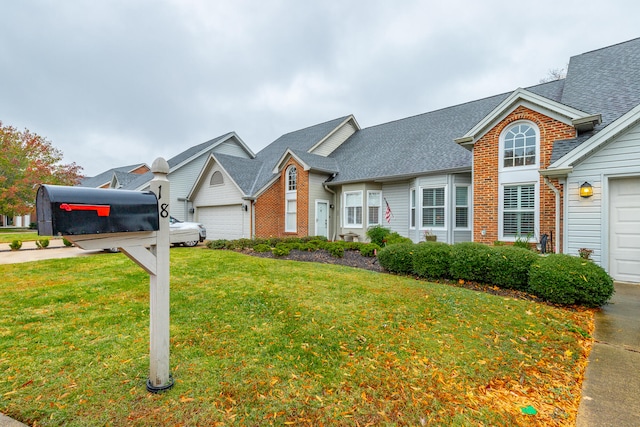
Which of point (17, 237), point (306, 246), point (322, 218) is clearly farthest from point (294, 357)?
point (17, 237)

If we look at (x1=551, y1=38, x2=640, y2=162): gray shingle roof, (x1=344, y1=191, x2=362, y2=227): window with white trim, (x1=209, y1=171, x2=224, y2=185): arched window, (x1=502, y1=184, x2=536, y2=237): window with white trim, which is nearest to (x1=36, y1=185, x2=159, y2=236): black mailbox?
(x1=551, y1=38, x2=640, y2=162): gray shingle roof

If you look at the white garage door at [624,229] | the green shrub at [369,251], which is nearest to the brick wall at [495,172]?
the white garage door at [624,229]

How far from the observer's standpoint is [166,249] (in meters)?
2.49

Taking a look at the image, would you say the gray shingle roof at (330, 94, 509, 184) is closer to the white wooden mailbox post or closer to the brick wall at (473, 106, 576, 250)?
the brick wall at (473, 106, 576, 250)

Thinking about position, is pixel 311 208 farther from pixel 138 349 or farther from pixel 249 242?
pixel 138 349

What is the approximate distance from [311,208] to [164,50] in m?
11.2

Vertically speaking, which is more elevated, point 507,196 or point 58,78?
point 58,78

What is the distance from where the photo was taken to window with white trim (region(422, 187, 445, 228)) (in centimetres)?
1210

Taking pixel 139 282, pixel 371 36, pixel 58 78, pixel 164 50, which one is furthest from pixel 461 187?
pixel 58 78

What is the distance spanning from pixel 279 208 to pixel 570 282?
1380 cm

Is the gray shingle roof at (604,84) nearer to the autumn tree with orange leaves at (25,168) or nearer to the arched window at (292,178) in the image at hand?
the arched window at (292,178)

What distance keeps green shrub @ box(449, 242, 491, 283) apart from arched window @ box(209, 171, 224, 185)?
14760mm

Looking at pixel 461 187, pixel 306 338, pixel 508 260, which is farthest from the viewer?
pixel 461 187

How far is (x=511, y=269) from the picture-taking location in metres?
5.88
